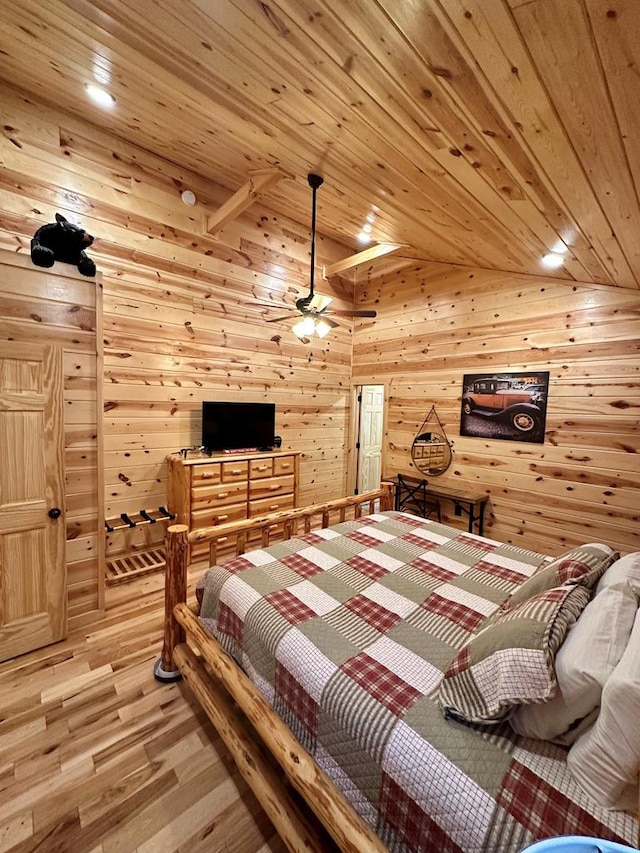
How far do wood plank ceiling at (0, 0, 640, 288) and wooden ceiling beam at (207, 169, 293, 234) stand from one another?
0.12 metres

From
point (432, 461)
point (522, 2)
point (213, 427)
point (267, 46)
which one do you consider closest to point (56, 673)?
point (213, 427)

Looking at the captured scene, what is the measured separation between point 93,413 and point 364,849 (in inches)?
103

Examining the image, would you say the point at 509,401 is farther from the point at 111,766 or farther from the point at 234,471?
the point at 111,766

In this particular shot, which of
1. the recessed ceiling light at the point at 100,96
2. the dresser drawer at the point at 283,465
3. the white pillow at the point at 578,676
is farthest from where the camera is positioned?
the dresser drawer at the point at 283,465

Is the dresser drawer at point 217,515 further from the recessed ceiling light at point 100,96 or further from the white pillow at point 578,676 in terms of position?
the recessed ceiling light at point 100,96

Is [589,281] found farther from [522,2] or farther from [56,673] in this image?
[56,673]

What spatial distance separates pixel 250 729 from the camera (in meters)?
1.63

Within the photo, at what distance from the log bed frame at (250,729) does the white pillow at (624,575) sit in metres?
1.19

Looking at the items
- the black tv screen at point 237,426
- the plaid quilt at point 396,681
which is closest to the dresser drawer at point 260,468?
the black tv screen at point 237,426

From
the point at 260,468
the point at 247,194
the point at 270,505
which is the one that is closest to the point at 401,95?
the point at 247,194

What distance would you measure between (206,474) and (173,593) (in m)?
1.58

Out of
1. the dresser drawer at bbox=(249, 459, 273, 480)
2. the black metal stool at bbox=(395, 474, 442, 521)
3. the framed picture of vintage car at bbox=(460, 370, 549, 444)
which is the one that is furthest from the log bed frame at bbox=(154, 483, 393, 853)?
the framed picture of vintage car at bbox=(460, 370, 549, 444)

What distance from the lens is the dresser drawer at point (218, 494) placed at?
3.49m

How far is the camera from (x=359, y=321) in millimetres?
5375
